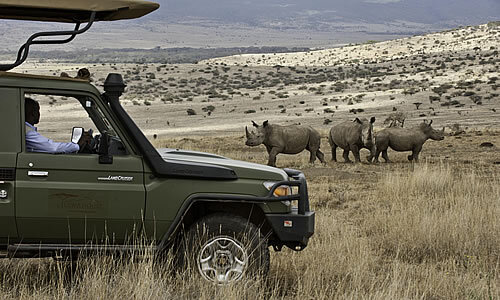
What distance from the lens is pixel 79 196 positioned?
6207 mm

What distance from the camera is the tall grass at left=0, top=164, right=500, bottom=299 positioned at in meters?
6.03

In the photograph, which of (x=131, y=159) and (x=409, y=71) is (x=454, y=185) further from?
(x=409, y=71)

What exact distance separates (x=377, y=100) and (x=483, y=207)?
32717mm

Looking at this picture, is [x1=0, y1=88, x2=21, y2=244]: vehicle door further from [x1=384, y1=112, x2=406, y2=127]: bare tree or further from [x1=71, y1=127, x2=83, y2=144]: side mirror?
[x1=384, y1=112, x2=406, y2=127]: bare tree

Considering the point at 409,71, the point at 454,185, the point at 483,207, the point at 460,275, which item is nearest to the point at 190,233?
the point at 460,275

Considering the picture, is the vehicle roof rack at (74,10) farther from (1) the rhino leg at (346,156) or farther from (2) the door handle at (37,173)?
(1) the rhino leg at (346,156)

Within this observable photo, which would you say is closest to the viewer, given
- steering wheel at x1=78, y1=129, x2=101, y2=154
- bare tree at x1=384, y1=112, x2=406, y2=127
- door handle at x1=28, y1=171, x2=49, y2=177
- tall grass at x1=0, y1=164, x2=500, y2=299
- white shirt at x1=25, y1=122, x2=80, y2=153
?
tall grass at x1=0, y1=164, x2=500, y2=299

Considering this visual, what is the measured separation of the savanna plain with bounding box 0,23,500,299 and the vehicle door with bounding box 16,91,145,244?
0.97ft

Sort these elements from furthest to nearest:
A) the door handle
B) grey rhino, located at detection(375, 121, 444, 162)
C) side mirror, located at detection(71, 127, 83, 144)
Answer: grey rhino, located at detection(375, 121, 444, 162) → side mirror, located at detection(71, 127, 83, 144) → the door handle

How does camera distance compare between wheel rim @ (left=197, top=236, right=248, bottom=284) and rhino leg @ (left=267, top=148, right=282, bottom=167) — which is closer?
wheel rim @ (left=197, top=236, right=248, bottom=284)

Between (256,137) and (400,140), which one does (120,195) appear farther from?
(400,140)

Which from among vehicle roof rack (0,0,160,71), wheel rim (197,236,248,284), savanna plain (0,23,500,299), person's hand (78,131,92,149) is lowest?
savanna plain (0,23,500,299)

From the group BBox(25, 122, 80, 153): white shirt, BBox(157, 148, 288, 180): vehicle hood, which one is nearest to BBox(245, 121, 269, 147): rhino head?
BBox(157, 148, 288, 180): vehicle hood

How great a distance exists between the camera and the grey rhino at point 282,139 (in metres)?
19.2
